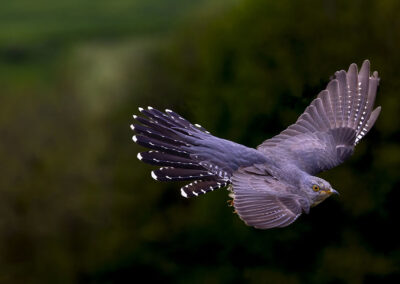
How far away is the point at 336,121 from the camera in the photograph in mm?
6199

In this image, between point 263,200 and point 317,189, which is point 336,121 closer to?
point 317,189

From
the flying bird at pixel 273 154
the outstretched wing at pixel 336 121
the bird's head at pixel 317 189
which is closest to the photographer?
the flying bird at pixel 273 154

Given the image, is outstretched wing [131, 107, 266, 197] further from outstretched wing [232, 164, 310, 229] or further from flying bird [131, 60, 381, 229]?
outstretched wing [232, 164, 310, 229]

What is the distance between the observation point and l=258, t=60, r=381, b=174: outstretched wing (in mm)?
6043

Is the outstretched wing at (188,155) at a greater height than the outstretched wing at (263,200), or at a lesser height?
greater

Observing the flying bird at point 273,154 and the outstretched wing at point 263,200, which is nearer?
the outstretched wing at point 263,200

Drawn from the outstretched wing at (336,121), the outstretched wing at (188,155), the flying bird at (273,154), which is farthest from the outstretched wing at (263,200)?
the outstretched wing at (336,121)

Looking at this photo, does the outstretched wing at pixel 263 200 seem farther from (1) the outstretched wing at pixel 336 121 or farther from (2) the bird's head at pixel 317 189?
(1) the outstretched wing at pixel 336 121

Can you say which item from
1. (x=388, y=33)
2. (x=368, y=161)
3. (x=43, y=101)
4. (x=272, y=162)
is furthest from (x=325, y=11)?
(x=43, y=101)

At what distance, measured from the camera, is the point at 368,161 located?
24.7 feet

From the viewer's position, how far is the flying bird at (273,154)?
5027 millimetres

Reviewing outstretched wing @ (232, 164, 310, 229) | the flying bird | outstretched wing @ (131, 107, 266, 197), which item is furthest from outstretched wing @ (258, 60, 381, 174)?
outstretched wing @ (232, 164, 310, 229)

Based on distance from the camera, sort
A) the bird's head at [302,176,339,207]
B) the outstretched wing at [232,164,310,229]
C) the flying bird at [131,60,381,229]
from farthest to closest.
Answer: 1. the bird's head at [302,176,339,207]
2. the flying bird at [131,60,381,229]
3. the outstretched wing at [232,164,310,229]

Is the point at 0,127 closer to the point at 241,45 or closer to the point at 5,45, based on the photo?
the point at 5,45
